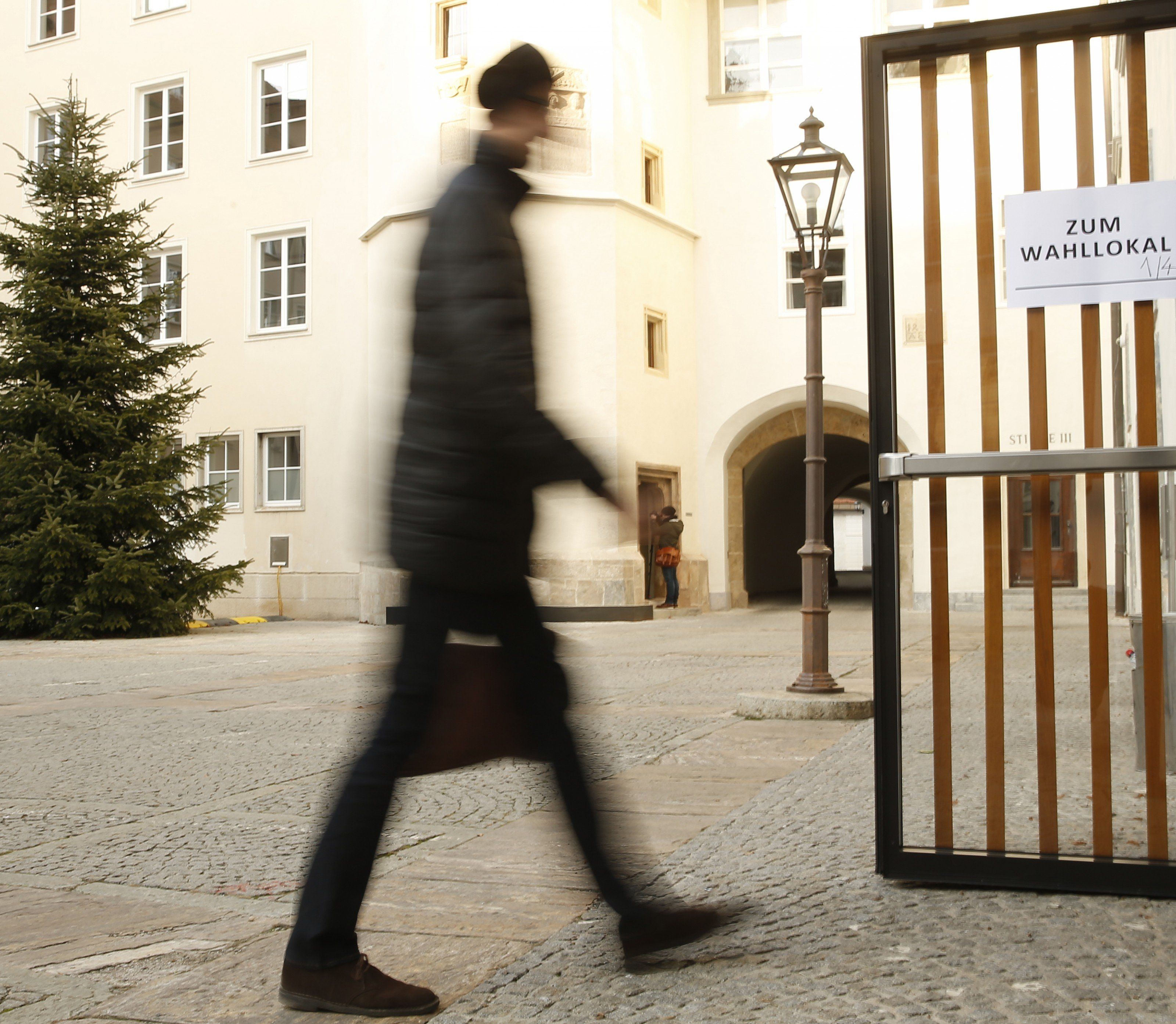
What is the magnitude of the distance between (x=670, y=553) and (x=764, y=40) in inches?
342

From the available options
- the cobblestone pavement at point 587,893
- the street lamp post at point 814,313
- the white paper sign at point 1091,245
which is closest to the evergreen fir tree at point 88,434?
the cobblestone pavement at point 587,893

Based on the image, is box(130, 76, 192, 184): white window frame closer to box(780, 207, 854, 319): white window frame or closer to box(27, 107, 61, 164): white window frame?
box(27, 107, 61, 164): white window frame

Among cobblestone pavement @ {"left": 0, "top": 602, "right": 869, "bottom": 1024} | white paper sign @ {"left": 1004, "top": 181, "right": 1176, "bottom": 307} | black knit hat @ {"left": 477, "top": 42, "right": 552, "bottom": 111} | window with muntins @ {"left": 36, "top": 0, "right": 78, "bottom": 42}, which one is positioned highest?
window with muntins @ {"left": 36, "top": 0, "right": 78, "bottom": 42}

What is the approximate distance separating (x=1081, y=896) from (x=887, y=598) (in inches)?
35.7

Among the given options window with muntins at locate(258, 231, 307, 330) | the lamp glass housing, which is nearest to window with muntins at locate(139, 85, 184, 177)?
window with muntins at locate(258, 231, 307, 330)

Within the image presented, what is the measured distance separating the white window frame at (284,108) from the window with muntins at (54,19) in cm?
472

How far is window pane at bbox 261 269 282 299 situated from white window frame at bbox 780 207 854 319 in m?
8.44

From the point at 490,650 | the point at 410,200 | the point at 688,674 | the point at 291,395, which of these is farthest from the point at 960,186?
the point at 291,395

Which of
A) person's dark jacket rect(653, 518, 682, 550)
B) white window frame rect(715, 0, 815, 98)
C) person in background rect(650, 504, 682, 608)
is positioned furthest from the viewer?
white window frame rect(715, 0, 815, 98)

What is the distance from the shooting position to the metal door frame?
3449mm

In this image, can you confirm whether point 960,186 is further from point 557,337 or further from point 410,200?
point 410,200

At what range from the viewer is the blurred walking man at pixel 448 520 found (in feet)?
8.65

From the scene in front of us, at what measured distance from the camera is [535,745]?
2768 mm

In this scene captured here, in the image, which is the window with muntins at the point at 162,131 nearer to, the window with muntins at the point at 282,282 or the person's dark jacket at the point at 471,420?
the window with muntins at the point at 282,282
